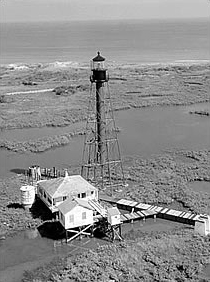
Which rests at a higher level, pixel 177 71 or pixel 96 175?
pixel 177 71

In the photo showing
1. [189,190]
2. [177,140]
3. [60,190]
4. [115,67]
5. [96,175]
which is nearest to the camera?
[60,190]

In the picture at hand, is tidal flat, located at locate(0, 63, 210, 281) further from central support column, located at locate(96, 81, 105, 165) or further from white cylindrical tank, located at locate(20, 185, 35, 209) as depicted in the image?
central support column, located at locate(96, 81, 105, 165)

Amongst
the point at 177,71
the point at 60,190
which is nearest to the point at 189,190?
the point at 60,190

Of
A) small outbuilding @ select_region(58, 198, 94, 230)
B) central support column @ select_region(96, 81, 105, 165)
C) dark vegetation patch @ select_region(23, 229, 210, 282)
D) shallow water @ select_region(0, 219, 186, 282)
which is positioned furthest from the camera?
central support column @ select_region(96, 81, 105, 165)

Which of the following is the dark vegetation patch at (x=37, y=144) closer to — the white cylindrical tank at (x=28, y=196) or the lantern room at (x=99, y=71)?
the lantern room at (x=99, y=71)

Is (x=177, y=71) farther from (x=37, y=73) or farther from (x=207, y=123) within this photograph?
(x=207, y=123)

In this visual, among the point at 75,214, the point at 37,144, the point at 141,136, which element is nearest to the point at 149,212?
the point at 75,214

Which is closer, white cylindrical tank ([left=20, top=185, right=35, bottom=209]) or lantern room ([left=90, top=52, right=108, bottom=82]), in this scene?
white cylindrical tank ([left=20, top=185, right=35, bottom=209])

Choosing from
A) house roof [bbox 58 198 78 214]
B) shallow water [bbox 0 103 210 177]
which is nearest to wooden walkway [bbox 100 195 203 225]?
house roof [bbox 58 198 78 214]
